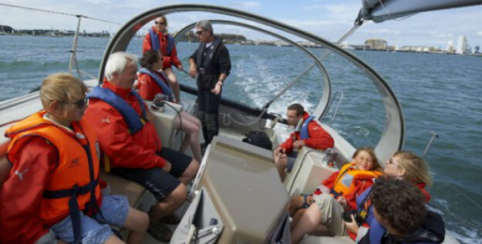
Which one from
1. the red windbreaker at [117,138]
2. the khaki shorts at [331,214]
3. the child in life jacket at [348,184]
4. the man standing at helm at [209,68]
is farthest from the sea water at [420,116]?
the red windbreaker at [117,138]

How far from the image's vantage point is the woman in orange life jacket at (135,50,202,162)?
9.39 feet

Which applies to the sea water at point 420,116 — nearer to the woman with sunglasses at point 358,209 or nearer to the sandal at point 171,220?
the woman with sunglasses at point 358,209

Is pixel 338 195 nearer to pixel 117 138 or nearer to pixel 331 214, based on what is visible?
pixel 331 214

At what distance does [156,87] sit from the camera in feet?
10.1

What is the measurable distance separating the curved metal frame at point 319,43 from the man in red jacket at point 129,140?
494 millimetres

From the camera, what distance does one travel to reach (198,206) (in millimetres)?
1280

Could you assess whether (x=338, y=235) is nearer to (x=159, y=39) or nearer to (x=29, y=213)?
(x=29, y=213)

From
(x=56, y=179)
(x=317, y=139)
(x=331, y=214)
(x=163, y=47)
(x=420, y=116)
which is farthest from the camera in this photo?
(x=420, y=116)

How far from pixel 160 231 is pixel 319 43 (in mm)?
1520

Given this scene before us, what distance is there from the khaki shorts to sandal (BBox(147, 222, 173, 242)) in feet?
3.04

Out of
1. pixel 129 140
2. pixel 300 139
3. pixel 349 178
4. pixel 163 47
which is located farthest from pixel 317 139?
pixel 163 47

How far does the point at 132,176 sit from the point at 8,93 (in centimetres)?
766

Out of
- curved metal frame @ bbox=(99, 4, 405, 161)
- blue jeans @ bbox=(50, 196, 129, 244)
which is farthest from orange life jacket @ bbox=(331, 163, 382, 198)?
blue jeans @ bbox=(50, 196, 129, 244)

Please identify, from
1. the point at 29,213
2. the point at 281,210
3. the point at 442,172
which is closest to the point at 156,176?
the point at 29,213
